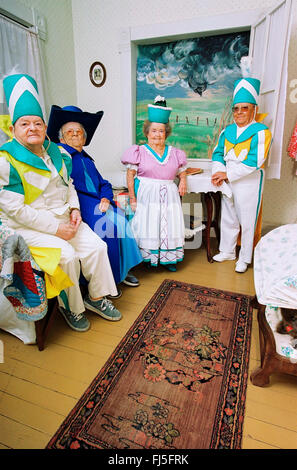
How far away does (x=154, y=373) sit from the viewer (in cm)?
162

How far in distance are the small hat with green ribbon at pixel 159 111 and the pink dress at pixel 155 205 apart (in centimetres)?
26

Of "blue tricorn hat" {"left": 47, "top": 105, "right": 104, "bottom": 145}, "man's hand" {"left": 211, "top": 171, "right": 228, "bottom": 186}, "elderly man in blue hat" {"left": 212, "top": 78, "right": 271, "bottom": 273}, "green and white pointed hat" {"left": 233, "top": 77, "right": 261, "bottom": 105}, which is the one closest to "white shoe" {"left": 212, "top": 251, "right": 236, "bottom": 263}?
"elderly man in blue hat" {"left": 212, "top": 78, "right": 271, "bottom": 273}

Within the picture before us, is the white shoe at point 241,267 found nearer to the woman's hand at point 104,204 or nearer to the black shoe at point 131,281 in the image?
the black shoe at point 131,281

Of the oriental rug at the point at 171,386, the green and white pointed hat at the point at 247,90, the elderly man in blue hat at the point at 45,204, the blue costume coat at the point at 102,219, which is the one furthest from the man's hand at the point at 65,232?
the green and white pointed hat at the point at 247,90

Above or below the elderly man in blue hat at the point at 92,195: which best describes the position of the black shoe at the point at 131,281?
below

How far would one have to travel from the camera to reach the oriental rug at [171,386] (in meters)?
1.26

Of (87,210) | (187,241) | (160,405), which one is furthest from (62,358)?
(187,241)

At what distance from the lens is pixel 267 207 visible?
3.52 m

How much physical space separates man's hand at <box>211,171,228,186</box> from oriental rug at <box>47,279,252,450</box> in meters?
1.19

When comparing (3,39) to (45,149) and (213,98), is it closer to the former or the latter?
(45,149)

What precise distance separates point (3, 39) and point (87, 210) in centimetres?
185

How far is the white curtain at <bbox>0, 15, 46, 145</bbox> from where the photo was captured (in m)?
2.64

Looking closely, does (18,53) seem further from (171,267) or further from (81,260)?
(171,267)

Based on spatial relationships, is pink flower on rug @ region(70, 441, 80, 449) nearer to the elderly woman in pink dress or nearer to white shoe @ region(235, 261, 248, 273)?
the elderly woman in pink dress
